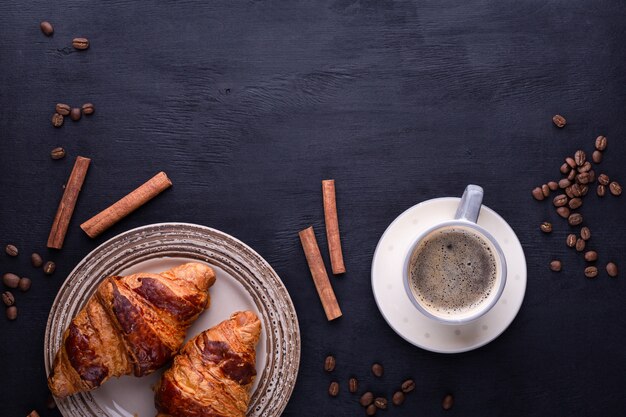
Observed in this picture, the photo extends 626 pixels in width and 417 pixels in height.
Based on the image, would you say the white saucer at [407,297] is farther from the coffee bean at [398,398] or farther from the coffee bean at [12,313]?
→ the coffee bean at [12,313]

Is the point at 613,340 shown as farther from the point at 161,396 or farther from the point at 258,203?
the point at 161,396

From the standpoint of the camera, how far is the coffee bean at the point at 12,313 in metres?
2.13

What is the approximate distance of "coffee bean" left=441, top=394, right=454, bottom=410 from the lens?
216 cm

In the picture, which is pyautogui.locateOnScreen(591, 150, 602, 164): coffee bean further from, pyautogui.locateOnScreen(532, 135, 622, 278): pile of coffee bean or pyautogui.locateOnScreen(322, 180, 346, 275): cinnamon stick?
pyautogui.locateOnScreen(322, 180, 346, 275): cinnamon stick

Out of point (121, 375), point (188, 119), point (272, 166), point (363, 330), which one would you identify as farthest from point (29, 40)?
point (363, 330)

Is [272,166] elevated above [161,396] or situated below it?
above

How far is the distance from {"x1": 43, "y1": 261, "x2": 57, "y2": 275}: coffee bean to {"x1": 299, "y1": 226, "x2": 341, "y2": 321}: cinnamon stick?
816mm

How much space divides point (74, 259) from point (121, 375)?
42cm

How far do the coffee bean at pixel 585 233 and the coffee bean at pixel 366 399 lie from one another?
0.87 meters

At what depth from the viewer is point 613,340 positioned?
2211 millimetres

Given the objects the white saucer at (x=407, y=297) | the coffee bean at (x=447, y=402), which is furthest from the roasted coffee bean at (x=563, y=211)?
the coffee bean at (x=447, y=402)

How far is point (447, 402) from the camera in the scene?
216 cm

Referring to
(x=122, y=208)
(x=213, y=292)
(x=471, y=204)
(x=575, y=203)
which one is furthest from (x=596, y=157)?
(x=122, y=208)

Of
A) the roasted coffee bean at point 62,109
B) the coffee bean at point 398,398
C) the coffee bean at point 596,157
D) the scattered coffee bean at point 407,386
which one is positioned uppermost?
the roasted coffee bean at point 62,109
